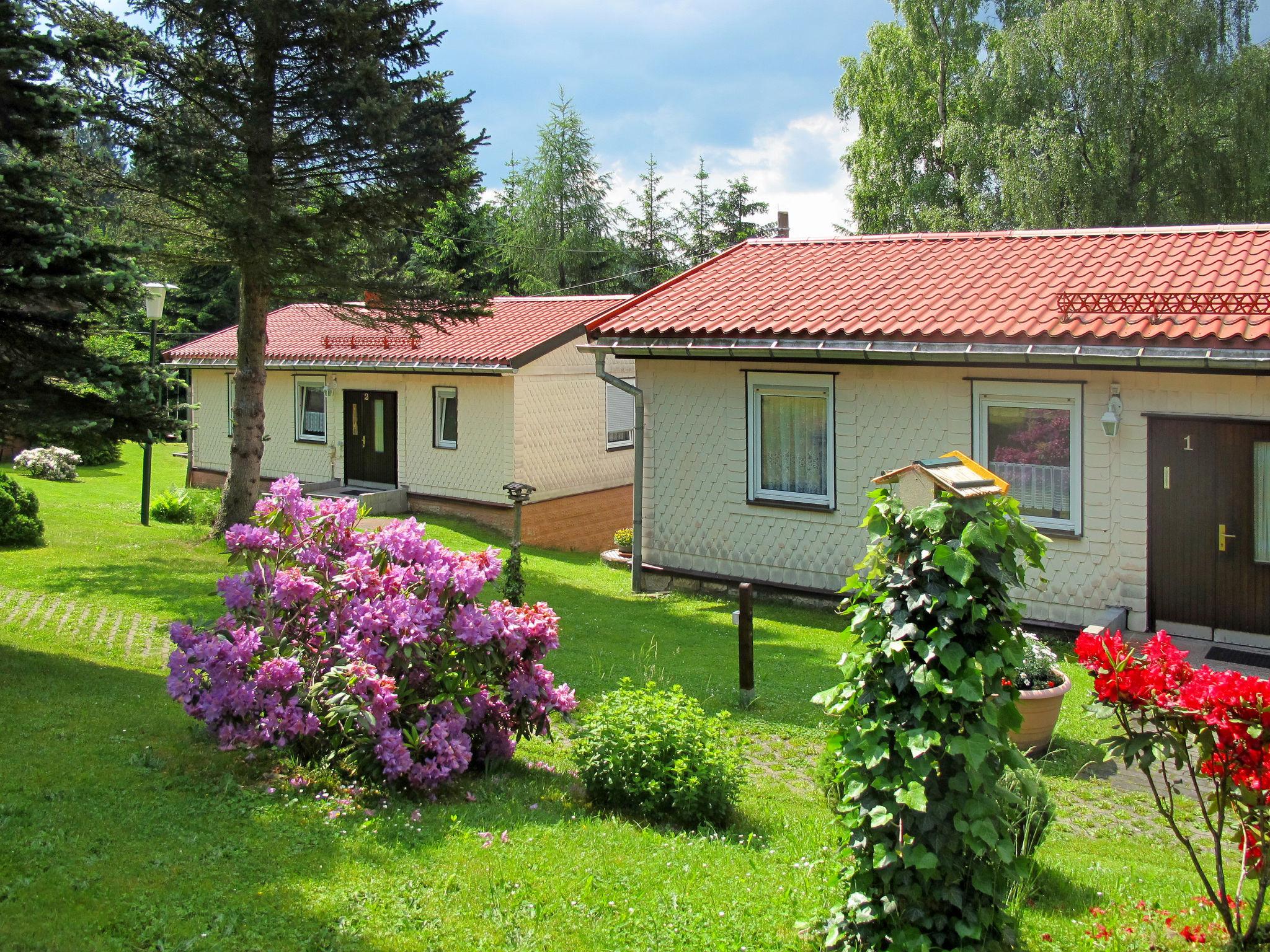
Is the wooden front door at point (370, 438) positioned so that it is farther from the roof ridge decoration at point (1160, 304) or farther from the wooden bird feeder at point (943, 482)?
the wooden bird feeder at point (943, 482)

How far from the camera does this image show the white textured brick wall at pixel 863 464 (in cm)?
1174

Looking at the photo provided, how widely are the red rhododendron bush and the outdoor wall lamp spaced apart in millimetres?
6984

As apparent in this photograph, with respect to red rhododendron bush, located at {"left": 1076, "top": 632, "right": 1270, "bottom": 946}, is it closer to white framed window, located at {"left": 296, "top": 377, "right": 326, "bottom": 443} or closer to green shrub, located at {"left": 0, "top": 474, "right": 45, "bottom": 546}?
green shrub, located at {"left": 0, "top": 474, "right": 45, "bottom": 546}

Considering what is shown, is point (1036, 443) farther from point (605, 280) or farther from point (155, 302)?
point (605, 280)

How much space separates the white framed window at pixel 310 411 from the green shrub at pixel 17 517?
9.74 m

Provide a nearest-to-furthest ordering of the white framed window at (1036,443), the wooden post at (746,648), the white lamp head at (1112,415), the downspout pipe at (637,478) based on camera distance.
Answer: the wooden post at (746,648) → the white lamp head at (1112,415) → the white framed window at (1036,443) → the downspout pipe at (637,478)

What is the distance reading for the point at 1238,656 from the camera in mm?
10922

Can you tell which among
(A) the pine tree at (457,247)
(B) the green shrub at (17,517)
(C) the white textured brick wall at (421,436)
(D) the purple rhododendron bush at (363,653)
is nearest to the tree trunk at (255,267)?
(B) the green shrub at (17,517)

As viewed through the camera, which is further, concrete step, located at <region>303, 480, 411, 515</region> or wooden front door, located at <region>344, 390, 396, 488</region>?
wooden front door, located at <region>344, 390, 396, 488</region>

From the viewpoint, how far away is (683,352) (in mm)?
14477

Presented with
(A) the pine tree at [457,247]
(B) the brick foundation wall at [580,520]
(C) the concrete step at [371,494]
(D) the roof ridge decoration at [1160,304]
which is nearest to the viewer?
(D) the roof ridge decoration at [1160,304]

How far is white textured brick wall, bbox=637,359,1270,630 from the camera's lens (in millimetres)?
11742

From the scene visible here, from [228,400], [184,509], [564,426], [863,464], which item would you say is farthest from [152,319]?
[863,464]

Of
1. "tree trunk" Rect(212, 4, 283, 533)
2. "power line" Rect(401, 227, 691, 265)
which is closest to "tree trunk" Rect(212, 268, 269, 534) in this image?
"tree trunk" Rect(212, 4, 283, 533)
